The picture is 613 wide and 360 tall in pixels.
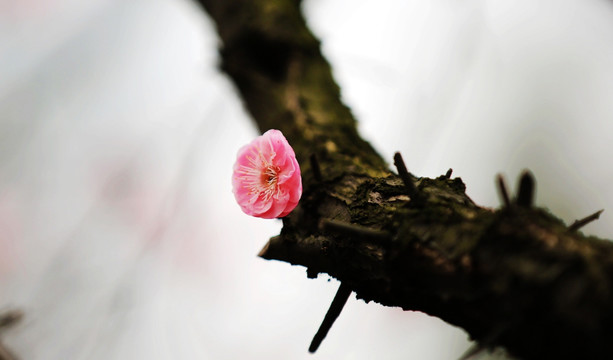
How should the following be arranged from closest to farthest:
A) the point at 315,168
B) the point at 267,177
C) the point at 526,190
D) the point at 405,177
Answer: the point at 526,190
the point at 405,177
the point at 315,168
the point at 267,177

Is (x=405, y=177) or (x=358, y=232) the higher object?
(x=405, y=177)

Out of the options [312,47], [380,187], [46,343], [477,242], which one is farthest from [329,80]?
[46,343]

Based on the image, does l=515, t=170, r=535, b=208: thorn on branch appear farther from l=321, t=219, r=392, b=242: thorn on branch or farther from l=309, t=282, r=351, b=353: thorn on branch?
l=309, t=282, r=351, b=353: thorn on branch

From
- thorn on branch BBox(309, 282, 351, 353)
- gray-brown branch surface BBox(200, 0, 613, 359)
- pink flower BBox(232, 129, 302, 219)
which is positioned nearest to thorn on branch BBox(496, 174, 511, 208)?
gray-brown branch surface BBox(200, 0, 613, 359)

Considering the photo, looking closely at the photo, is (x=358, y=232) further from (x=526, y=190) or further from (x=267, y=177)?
(x=267, y=177)


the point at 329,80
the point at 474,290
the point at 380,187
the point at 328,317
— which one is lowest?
the point at 328,317

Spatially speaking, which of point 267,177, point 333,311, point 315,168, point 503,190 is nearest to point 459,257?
point 503,190

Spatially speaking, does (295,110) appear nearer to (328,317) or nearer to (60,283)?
(328,317)
